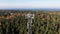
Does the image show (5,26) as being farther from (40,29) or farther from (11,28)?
(40,29)

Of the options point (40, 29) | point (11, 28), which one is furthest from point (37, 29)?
point (11, 28)

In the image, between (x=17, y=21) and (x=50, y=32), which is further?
(x=17, y=21)

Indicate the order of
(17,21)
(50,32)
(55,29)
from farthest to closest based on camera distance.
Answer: (17,21) < (55,29) < (50,32)

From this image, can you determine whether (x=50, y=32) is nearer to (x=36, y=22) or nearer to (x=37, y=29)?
(x=37, y=29)

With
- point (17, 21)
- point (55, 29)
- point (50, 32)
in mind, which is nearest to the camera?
point (50, 32)

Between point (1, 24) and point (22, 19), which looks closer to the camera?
point (1, 24)

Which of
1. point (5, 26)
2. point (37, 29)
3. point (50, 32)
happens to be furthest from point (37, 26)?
point (5, 26)

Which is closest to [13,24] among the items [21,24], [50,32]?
[21,24]
